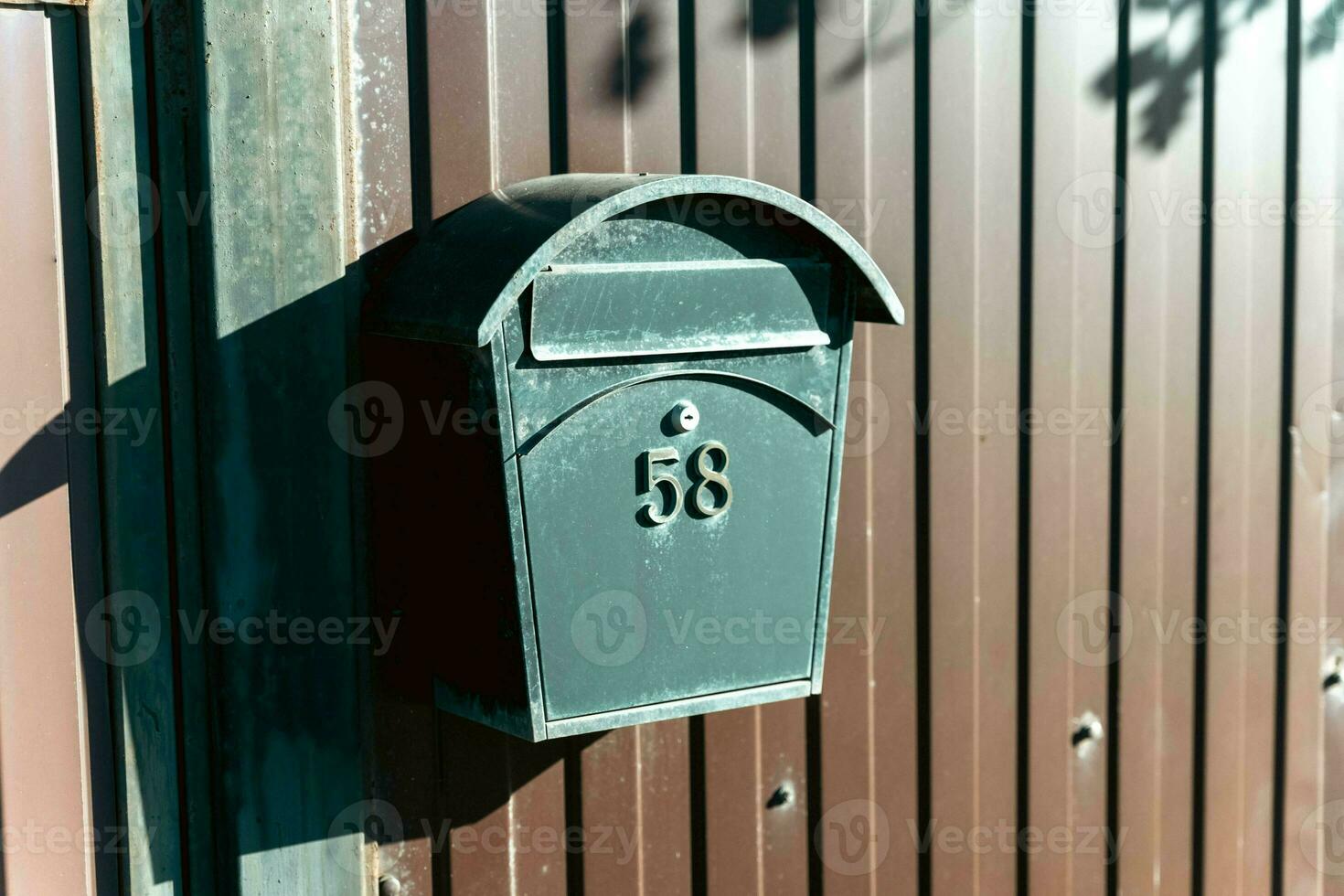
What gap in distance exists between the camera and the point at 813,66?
331cm

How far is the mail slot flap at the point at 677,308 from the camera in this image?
2.51 m

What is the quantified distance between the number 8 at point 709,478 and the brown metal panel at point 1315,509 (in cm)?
229

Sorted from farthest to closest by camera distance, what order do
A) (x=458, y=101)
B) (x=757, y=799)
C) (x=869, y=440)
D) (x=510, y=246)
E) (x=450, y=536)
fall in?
(x=869, y=440), (x=757, y=799), (x=458, y=101), (x=450, y=536), (x=510, y=246)

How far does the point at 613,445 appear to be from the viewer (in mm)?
2590

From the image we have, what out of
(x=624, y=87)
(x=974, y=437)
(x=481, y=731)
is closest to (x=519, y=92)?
(x=624, y=87)

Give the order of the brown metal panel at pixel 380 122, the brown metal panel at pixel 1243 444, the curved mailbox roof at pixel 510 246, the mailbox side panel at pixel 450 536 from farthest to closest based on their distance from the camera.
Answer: the brown metal panel at pixel 1243 444 < the brown metal panel at pixel 380 122 < the mailbox side panel at pixel 450 536 < the curved mailbox roof at pixel 510 246

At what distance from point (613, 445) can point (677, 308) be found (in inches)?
10.6

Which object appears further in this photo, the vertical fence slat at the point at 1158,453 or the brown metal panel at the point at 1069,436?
the vertical fence slat at the point at 1158,453

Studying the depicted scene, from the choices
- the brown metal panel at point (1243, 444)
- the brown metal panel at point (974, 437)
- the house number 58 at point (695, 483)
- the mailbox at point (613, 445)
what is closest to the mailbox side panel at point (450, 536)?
the mailbox at point (613, 445)

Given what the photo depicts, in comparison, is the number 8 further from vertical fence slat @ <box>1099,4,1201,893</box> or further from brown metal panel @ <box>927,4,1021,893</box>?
vertical fence slat @ <box>1099,4,1201,893</box>

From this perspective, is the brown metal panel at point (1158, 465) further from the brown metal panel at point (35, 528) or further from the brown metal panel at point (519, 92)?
the brown metal panel at point (35, 528)

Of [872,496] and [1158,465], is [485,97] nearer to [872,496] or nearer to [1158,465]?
[872,496]

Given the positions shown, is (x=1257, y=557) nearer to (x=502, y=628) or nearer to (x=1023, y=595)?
(x=1023, y=595)

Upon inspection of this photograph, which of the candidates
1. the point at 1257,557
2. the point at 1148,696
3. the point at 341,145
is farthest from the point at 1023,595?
the point at 341,145
